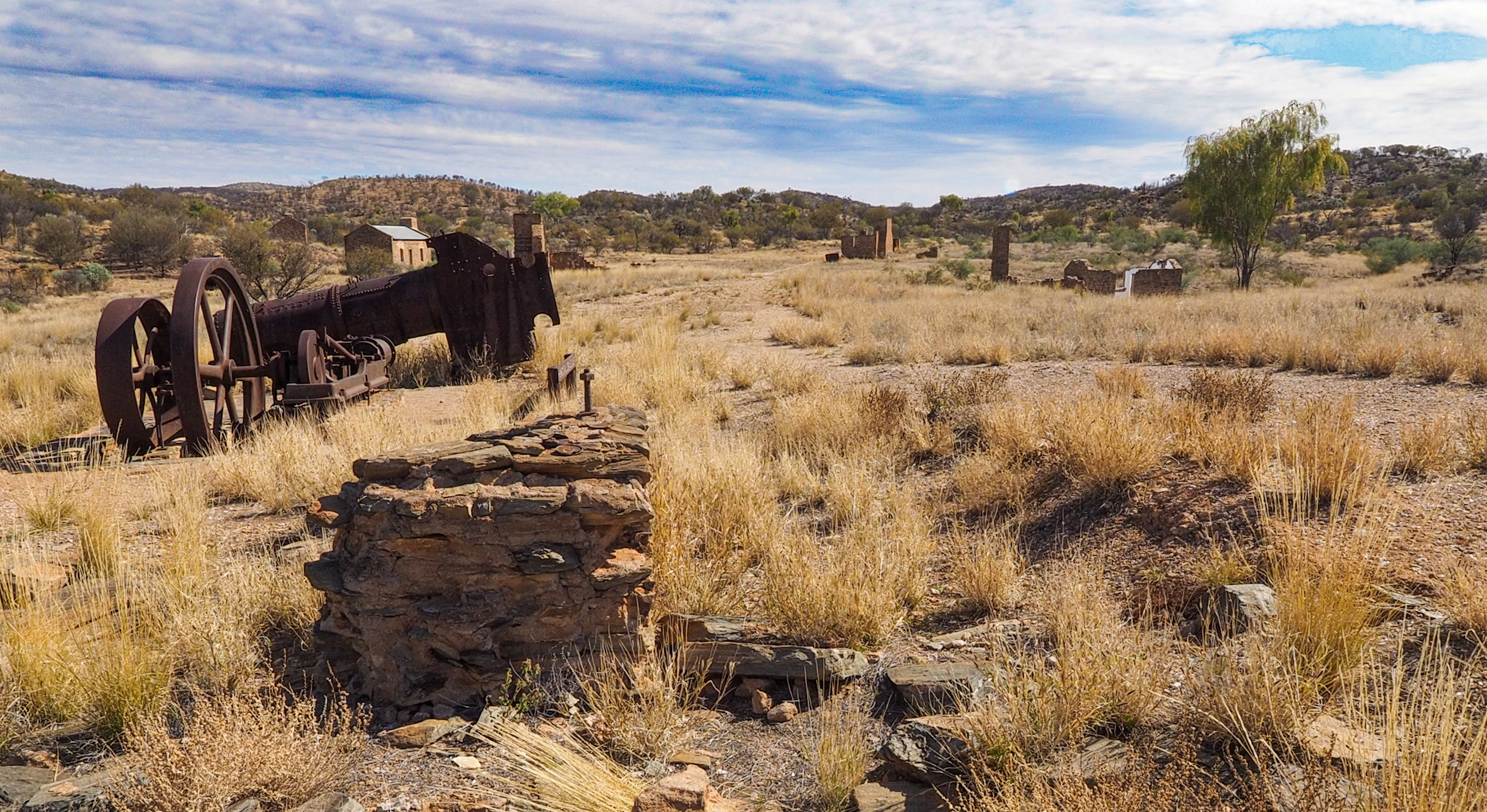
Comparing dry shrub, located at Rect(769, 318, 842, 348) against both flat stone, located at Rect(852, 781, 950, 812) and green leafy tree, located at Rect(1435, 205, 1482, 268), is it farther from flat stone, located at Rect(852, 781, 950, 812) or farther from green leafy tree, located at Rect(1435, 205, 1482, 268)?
green leafy tree, located at Rect(1435, 205, 1482, 268)

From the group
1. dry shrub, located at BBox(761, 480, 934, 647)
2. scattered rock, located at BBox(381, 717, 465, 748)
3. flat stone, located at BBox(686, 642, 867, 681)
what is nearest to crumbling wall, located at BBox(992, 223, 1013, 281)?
dry shrub, located at BBox(761, 480, 934, 647)

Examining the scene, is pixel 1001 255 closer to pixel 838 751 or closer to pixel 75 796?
pixel 838 751

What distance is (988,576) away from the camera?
180 inches

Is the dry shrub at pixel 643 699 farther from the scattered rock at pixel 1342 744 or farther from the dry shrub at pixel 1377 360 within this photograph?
the dry shrub at pixel 1377 360

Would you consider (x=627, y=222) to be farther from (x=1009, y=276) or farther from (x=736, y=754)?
(x=736, y=754)

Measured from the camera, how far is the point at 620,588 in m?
4.01

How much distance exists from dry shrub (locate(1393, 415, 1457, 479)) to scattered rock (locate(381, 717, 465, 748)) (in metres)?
6.00

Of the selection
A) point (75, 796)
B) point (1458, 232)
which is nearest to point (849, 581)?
point (75, 796)

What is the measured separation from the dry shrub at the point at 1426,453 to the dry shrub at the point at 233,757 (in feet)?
21.2

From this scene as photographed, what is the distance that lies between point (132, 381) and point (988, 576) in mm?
6847

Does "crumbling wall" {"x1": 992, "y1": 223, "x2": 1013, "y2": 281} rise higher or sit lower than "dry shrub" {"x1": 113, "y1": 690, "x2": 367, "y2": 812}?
higher

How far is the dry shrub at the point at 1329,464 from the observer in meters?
4.70

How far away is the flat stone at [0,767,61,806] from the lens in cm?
307

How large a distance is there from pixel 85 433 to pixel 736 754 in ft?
28.7
